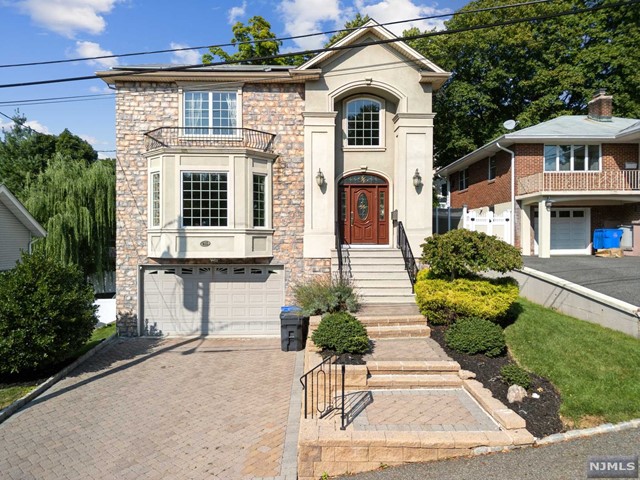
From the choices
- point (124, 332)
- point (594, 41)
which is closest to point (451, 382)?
point (124, 332)

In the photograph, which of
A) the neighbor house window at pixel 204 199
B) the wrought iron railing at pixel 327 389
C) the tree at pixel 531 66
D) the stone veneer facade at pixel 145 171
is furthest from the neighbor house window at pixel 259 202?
the tree at pixel 531 66

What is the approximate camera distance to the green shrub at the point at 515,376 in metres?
6.59

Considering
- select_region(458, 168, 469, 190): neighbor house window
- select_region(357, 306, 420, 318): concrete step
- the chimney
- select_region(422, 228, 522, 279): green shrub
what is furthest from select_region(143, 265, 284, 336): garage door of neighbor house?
the chimney

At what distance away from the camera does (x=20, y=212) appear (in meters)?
15.9

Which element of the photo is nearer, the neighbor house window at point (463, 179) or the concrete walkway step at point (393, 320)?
the concrete walkway step at point (393, 320)

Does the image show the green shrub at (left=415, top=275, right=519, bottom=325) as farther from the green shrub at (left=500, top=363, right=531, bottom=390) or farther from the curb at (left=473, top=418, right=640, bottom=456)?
the curb at (left=473, top=418, right=640, bottom=456)

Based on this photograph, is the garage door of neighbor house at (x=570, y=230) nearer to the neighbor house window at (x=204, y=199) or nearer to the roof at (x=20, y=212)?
the neighbor house window at (x=204, y=199)

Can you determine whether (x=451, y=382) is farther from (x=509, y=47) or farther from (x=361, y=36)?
(x=509, y=47)

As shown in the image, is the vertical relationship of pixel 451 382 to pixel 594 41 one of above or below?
below

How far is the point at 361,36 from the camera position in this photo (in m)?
12.7

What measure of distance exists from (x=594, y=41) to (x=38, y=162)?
4008cm

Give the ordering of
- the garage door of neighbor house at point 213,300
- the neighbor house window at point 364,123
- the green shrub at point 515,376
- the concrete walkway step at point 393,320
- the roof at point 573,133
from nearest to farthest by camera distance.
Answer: the green shrub at point 515,376 → the concrete walkway step at point 393,320 → the garage door of neighbor house at point 213,300 → the neighbor house window at point 364,123 → the roof at point 573,133

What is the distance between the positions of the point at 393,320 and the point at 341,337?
80.7 inches

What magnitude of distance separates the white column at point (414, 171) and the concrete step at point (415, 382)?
6081 mm
